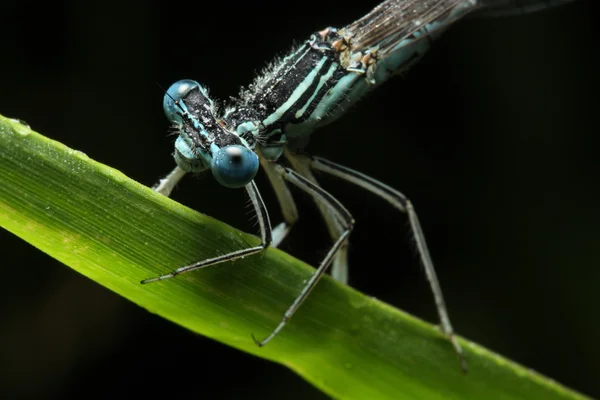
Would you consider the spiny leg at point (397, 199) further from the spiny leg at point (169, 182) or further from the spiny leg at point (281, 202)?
the spiny leg at point (169, 182)

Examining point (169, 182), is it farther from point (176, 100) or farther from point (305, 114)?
point (305, 114)

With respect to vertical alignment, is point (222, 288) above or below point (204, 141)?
below

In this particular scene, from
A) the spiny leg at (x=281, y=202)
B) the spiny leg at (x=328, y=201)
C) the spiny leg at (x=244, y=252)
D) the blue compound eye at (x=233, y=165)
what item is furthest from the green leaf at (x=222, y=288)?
the spiny leg at (x=281, y=202)

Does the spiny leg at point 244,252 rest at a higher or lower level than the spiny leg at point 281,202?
higher

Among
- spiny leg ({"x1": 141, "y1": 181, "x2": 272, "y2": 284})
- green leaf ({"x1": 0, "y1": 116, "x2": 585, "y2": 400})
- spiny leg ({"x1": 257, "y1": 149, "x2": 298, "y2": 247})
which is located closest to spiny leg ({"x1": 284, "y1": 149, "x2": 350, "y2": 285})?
spiny leg ({"x1": 257, "y1": 149, "x2": 298, "y2": 247})

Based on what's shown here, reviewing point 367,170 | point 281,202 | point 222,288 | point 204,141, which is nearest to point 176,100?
point 204,141

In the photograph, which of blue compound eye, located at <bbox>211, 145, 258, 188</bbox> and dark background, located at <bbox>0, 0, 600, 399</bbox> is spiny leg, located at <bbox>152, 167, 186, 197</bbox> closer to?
blue compound eye, located at <bbox>211, 145, 258, 188</bbox>
